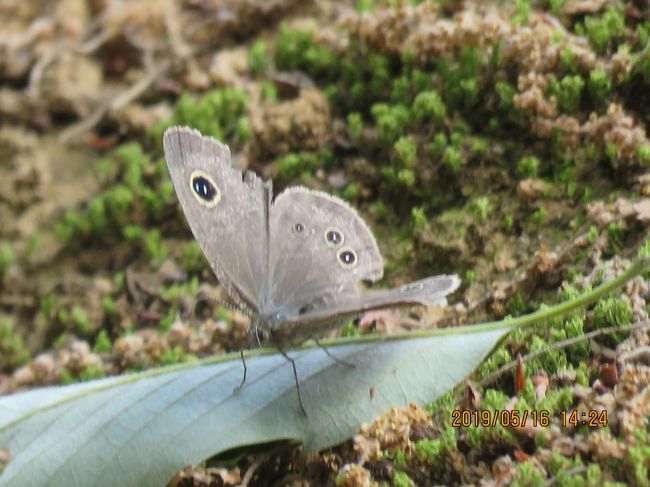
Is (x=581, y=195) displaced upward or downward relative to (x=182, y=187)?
downward

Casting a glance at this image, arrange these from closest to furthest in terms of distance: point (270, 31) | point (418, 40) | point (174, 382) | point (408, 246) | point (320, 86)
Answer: point (174, 382), point (408, 246), point (418, 40), point (320, 86), point (270, 31)

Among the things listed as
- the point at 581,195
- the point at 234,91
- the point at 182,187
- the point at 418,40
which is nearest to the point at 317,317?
the point at 182,187

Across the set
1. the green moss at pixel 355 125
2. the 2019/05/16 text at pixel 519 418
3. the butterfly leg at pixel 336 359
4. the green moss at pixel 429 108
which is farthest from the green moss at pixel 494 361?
the green moss at pixel 355 125

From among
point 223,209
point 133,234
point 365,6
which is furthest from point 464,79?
point 133,234

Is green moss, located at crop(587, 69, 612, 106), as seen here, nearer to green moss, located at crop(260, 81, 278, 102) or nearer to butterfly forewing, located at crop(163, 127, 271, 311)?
butterfly forewing, located at crop(163, 127, 271, 311)

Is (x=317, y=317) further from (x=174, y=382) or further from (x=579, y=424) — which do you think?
(x=579, y=424)

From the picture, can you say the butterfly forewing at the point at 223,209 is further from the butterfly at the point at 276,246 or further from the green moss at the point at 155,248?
the green moss at the point at 155,248

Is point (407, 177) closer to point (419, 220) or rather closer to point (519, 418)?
point (419, 220)
